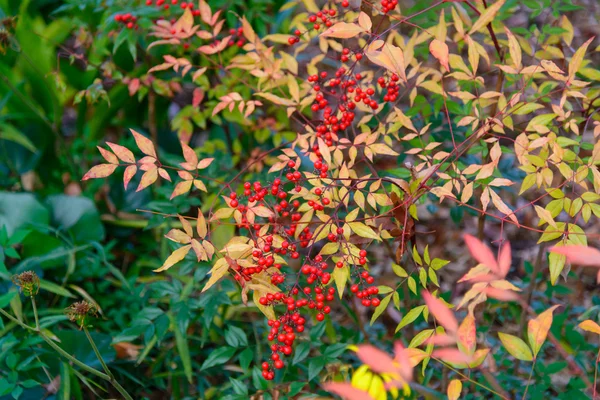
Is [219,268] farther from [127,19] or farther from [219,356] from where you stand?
[127,19]

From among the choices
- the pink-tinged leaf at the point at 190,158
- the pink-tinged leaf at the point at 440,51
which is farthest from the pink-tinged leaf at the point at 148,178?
the pink-tinged leaf at the point at 440,51

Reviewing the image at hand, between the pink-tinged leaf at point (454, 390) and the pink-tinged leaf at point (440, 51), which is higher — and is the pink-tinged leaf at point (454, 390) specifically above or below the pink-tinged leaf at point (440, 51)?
below

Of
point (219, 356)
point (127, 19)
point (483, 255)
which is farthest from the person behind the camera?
point (127, 19)

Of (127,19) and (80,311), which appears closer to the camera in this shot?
(80,311)

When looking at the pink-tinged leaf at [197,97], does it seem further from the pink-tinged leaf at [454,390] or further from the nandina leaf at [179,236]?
the pink-tinged leaf at [454,390]

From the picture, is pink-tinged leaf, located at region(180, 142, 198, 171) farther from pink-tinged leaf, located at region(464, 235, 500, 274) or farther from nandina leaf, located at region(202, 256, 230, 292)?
pink-tinged leaf, located at region(464, 235, 500, 274)

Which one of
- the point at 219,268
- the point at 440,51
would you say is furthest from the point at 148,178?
the point at 440,51

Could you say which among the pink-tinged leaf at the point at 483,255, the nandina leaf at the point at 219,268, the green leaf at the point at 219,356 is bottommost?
the green leaf at the point at 219,356

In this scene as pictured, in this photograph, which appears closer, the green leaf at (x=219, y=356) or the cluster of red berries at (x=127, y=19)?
the green leaf at (x=219, y=356)

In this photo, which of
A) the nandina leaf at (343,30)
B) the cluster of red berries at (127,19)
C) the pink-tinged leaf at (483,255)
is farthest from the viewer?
the cluster of red berries at (127,19)

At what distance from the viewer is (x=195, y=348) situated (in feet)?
5.60

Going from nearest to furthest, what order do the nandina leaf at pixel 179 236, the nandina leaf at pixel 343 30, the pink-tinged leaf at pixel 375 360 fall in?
the pink-tinged leaf at pixel 375 360 → the nandina leaf at pixel 343 30 → the nandina leaf at pixel 179 236

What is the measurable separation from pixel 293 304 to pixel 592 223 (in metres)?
1.63

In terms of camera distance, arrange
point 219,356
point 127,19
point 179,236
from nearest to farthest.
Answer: point 179,236
point 219,356
point 127,19
